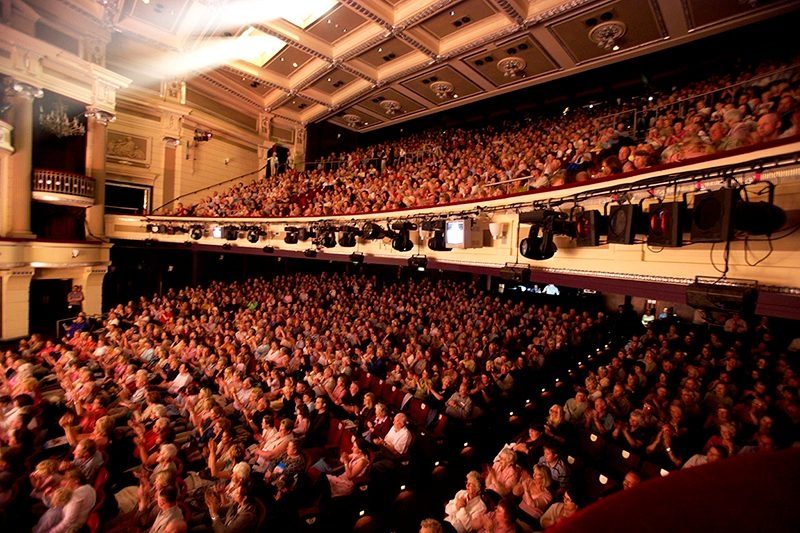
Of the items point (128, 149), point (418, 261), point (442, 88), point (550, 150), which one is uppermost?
point (442, 88)

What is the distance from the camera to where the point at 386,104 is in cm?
1335

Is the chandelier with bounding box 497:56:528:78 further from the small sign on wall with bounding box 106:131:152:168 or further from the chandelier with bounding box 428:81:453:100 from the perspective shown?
the small sign on wall with bounding box 106:131:152:168

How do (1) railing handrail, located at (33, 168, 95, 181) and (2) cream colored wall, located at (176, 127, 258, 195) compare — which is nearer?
(1) railing handrail, located at (33, 168, 95, 181)

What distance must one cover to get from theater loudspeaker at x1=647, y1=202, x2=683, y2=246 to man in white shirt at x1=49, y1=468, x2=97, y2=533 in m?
4.19

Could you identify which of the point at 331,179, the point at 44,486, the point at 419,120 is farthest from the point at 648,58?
the point at 44,486

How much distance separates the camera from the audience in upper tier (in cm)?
278

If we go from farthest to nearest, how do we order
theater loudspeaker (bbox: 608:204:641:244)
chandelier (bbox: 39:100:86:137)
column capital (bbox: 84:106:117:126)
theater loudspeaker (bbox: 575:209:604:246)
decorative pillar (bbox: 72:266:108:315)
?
1. decorative pillar (bbox: 72:266:108:315)
2. column capital (bbox: 84:106:117:126)
3. chandelier (bbox: 39:100:86:137)
4. theater loudspeaker (bbox: 575:209:604:246)
5. theater loudspeaker (bbox: 608:204:641:244)

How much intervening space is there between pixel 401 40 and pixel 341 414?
352 inches

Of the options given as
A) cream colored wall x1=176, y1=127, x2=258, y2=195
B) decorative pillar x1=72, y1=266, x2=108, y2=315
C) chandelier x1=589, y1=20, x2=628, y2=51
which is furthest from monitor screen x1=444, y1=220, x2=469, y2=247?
cream colored wall x1=176, y1=127, x2=258, y2=195

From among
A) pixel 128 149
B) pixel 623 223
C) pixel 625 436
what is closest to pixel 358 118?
pixel 128 149

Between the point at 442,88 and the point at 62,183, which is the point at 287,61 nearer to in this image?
the point at 442,88

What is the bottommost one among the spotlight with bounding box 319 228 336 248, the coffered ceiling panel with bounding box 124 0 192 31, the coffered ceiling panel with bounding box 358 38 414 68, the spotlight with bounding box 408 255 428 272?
the spotlight with bounding box 408 255 428 272

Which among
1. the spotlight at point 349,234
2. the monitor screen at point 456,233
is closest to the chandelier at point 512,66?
the spotlight at point 349,234

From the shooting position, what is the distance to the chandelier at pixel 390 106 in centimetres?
1316
